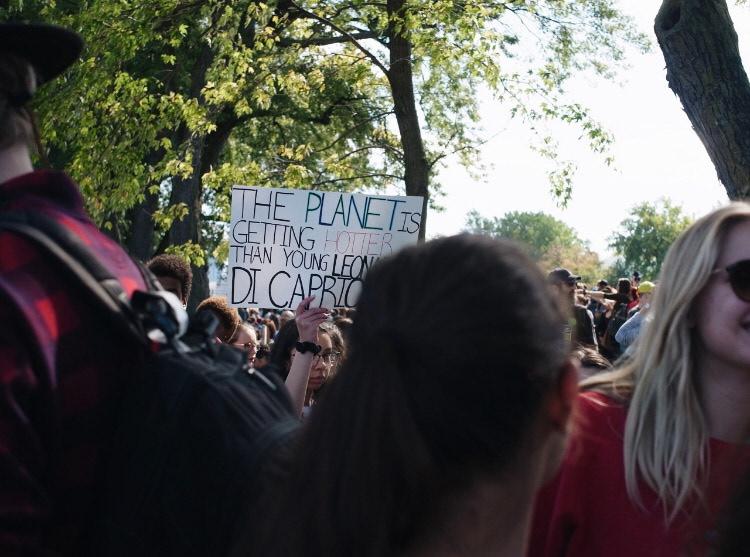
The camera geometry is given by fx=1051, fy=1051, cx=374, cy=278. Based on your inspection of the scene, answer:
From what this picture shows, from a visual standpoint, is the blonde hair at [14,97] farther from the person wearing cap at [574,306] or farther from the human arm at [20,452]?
the person wearing cap at [574,306]

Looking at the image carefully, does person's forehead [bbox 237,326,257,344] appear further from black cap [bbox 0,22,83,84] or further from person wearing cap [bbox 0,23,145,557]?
person wearing cap [bbox 0,23,145,557]

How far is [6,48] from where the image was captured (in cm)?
155

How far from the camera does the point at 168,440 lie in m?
1.33

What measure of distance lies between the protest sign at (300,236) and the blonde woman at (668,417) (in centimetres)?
392

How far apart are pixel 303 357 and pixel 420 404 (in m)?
3.51

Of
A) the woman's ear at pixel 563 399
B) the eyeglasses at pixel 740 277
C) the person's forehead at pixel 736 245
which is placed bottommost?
the woman's ear at pixel 563 399

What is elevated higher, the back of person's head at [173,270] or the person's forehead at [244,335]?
the back of person's head at [173,270]

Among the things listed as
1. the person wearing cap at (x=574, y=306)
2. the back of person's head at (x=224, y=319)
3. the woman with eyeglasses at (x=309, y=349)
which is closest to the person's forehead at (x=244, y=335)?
the back of person's head at (x=224, y=319)

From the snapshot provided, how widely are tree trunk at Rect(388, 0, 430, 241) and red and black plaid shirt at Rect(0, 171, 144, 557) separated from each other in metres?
9.03

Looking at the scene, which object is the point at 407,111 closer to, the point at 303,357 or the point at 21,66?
the point at 303,357

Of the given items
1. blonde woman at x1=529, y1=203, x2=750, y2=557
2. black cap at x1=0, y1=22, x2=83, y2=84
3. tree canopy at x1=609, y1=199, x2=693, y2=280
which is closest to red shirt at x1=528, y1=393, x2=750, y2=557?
blonde woman at x1=529, y1=203, x2=750, y2=557

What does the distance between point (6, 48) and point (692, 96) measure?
3473 mm

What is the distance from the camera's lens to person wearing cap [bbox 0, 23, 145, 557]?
1.28 m

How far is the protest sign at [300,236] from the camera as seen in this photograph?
253 inches
